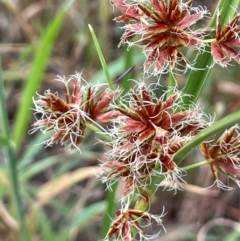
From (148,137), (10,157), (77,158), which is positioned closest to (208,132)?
(148,137)

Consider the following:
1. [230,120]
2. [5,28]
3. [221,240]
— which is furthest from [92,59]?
[230,120]

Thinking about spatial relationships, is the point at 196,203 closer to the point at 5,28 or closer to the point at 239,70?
the point at 239,70

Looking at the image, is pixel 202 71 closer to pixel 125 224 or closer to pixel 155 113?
pixel 155 113

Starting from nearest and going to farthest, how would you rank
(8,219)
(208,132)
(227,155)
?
1. (208,132)
2. (227,155)
3. (8,219)

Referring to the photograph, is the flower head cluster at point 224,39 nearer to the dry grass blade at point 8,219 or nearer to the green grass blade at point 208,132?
the green grass blade at point 208,132

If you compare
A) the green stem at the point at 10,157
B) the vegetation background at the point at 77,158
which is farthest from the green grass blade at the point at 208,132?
the vegetation background at the point at 77,158

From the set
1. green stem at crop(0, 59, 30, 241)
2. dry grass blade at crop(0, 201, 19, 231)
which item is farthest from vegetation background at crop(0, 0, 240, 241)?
green stem at crop(0, 59, 30, 241)

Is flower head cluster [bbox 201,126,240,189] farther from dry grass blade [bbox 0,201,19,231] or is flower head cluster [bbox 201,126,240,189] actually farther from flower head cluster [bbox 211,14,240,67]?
dry grass blade [bbox 0,201,19,231]
